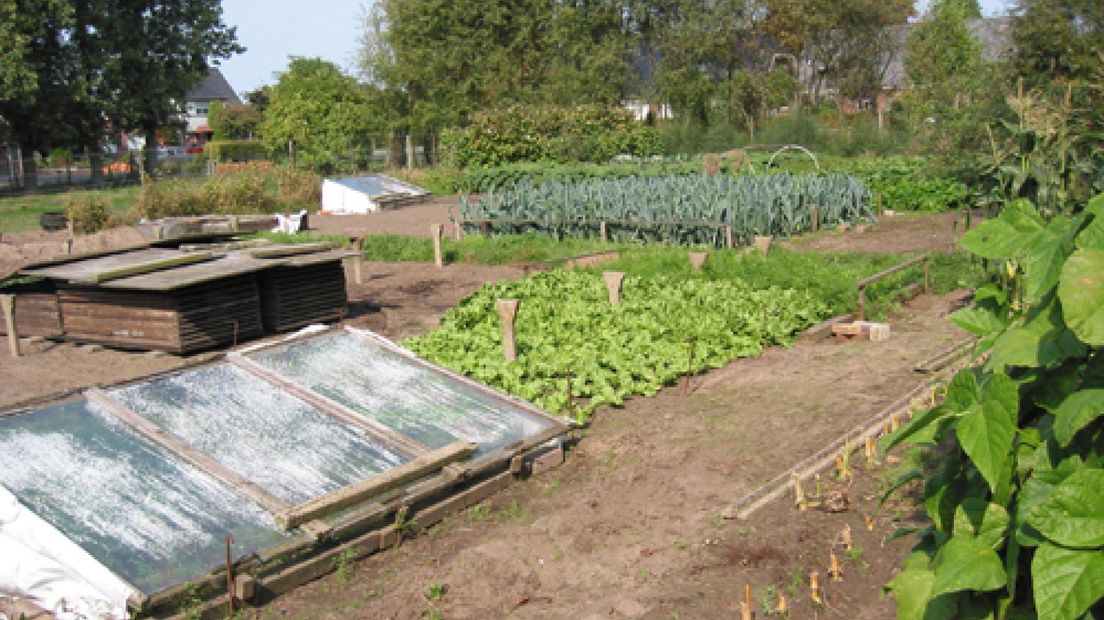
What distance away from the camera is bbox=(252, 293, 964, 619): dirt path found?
18.5 ft

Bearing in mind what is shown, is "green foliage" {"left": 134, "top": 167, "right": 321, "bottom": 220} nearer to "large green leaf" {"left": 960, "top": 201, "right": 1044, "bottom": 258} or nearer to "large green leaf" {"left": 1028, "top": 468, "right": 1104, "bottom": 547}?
"large green leaf" {"left": 960, "top": 201, "right": 1044, "bottom": 258}

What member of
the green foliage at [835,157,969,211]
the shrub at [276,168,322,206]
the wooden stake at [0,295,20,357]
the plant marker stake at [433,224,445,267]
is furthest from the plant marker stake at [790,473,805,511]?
the shrub at [276,168,322,206]

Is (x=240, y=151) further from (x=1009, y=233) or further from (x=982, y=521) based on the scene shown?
(x=982, y=521)

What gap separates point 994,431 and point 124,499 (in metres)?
5.46

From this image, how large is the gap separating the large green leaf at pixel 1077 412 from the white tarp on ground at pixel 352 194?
2906 cm

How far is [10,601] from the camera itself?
→ 5.55 metres

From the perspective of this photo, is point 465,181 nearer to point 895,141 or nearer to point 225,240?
point 895,141

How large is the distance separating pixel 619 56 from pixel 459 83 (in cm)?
780

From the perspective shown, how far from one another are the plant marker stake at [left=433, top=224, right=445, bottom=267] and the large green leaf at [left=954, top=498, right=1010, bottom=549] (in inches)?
644

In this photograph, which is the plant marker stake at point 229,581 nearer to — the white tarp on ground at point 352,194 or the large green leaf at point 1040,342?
the large green leaf at point 1040,342

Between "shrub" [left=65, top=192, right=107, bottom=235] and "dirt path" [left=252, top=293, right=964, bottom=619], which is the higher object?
"shrub" [left=65, top=192, right=107, bottom=235]

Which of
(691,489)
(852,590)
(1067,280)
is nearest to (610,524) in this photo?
(691,489)

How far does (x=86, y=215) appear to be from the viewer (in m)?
26.1

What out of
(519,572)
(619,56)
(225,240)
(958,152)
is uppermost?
(619,56)
